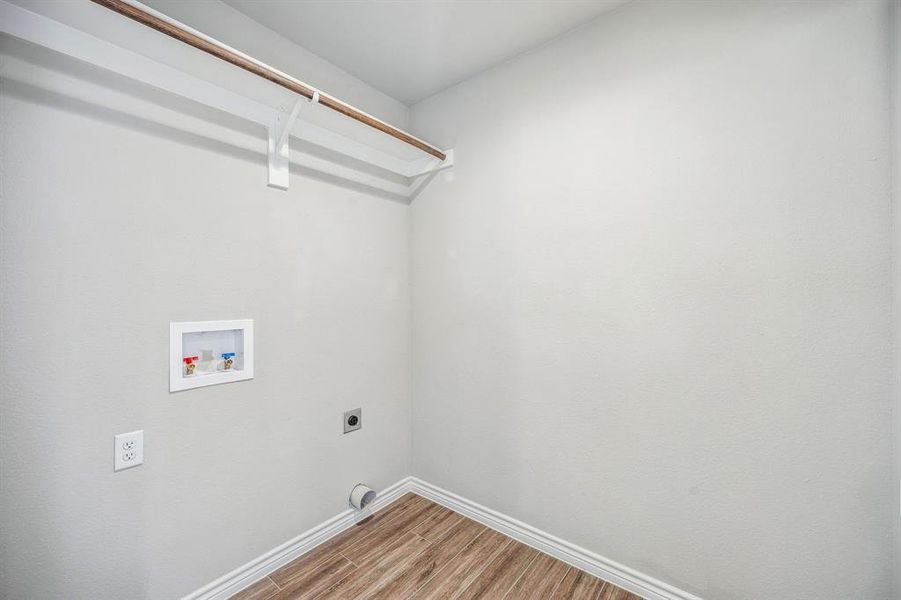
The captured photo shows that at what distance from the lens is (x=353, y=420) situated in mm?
1992

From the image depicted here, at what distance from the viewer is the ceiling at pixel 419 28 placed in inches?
61.0

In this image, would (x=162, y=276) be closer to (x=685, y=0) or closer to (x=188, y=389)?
(x=188, y=389)

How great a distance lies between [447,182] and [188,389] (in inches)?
62.8

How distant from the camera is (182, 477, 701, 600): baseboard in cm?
147

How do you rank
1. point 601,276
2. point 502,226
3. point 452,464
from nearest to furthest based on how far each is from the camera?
point 601,276 → point 502,226 → point 452,464

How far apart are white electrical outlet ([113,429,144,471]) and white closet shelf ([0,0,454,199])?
3.61 ft

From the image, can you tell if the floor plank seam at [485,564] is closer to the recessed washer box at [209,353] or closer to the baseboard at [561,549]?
the baseboard at [561,549]

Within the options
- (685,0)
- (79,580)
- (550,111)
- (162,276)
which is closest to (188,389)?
(162,276)

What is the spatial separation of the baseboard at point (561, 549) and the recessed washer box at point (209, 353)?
130 cm

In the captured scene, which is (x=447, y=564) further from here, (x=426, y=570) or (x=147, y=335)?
(x=147, y=335)

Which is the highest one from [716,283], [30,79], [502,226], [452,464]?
[30,79]

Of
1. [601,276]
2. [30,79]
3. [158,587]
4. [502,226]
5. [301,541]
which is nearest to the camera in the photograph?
[30,79]

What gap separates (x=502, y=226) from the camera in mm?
1931

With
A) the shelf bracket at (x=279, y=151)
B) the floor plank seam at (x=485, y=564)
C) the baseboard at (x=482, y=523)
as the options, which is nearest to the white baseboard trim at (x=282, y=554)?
the baseboard at (x=482, y=523)
